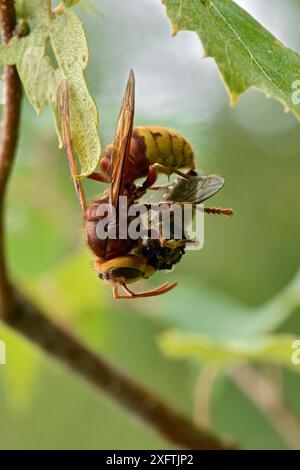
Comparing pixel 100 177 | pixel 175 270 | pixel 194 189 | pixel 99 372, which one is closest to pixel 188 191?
pixel 194 189

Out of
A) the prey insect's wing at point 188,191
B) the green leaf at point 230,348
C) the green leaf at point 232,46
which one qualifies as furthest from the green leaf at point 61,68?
the green leaf at point 230,348

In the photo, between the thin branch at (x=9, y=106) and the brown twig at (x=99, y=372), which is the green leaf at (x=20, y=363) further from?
the thin branch at (x=9, y=106)

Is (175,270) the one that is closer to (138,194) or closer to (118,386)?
(118,386)

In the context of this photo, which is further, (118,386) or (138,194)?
(118,386)

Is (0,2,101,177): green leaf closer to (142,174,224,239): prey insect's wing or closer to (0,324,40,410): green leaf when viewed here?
(142,174,224,239): prey insect's wing

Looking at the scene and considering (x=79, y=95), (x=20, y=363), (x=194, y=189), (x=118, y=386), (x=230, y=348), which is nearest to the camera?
(x=79, y=95)
